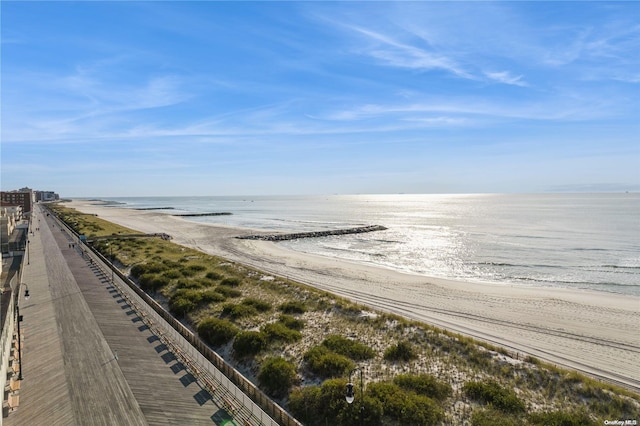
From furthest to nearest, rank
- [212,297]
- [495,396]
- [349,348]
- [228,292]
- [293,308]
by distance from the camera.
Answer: [228,292]
[212,297]
[293,308]
[349,348]
[495,396]

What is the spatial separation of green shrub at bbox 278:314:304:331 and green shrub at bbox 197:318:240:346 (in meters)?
3.34

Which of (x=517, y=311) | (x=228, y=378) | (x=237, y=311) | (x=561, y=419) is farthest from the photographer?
(x=517, y=311)

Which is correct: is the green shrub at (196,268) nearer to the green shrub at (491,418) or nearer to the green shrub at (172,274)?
the green shrub at (172,274)

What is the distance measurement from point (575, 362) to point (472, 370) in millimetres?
8954

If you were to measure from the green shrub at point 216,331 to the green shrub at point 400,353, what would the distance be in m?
9.64

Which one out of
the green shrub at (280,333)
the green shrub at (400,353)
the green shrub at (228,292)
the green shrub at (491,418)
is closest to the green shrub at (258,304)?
the green shrub at (228,292)

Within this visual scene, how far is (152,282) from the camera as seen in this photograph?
3403 centimetres

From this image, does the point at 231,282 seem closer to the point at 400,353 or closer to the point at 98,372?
the point at 98,372

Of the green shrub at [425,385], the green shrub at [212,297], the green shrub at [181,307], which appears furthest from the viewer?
the green shrub at [212,297]

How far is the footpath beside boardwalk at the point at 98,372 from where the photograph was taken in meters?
14.6

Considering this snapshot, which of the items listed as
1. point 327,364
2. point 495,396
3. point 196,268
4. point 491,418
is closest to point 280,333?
point 327,364

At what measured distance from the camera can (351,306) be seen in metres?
28.2

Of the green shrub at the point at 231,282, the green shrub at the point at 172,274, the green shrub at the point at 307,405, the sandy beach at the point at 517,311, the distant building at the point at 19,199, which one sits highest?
the distant building at the point at 19,199

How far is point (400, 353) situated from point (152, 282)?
24475 mm
